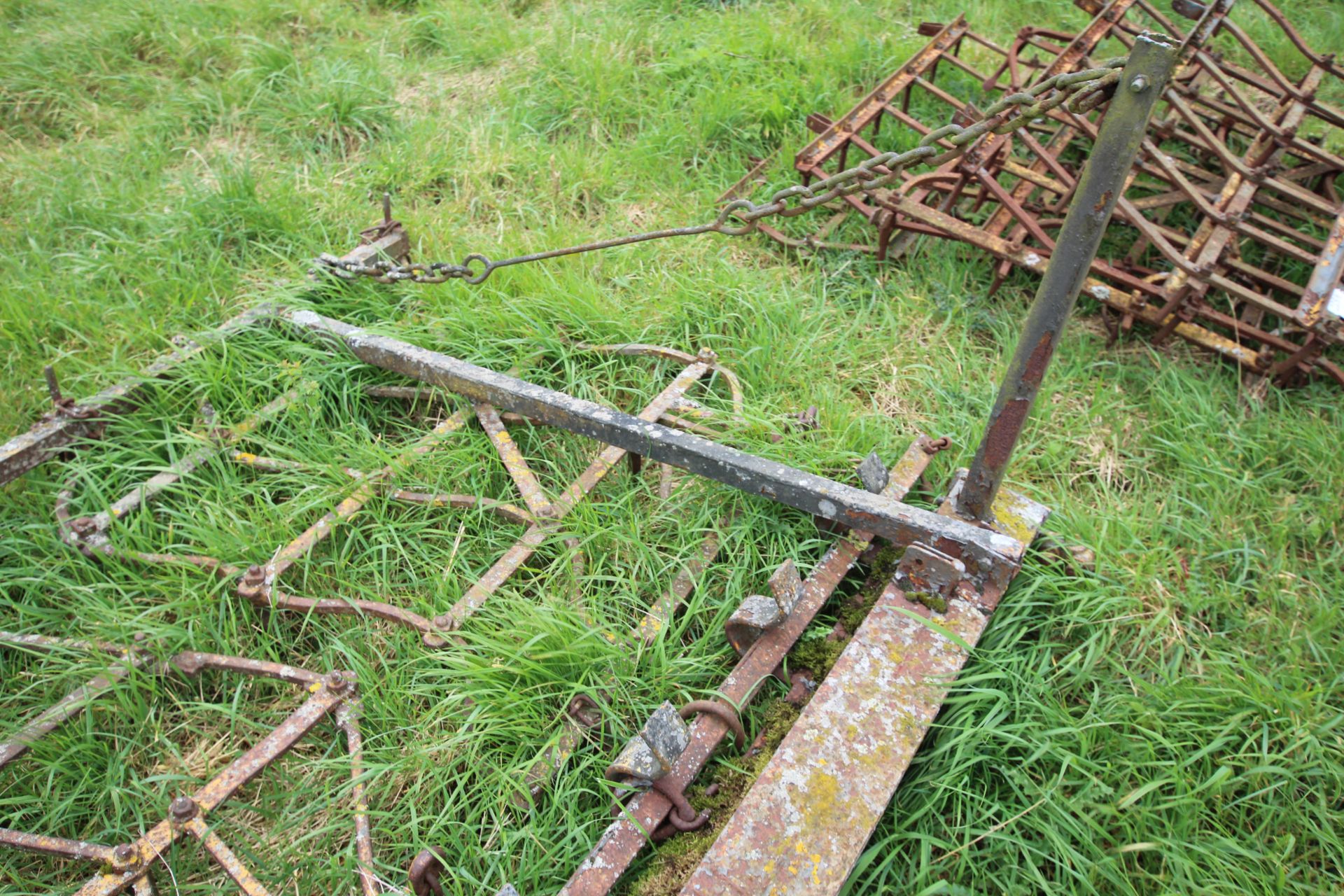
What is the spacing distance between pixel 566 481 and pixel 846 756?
4.94 feet

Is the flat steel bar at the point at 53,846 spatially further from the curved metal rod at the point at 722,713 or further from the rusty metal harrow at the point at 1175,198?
the rusty metal harrow at the point at 1175,198

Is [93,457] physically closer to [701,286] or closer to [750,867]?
[701,286]

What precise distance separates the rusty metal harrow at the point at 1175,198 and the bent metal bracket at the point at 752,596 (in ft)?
4.56

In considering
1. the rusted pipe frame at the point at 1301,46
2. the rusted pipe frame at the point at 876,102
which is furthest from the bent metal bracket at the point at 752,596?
the rusted pipe frame at the point at 1301,46

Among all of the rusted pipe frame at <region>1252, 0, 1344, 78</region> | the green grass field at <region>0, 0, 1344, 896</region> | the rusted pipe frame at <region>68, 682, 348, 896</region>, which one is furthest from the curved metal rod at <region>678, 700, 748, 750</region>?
the rusted pipe frame at <region>1252, 0, 1344, 78</region>

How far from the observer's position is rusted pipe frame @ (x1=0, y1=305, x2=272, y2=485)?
296 centimetres

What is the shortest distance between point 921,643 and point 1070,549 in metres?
0.78

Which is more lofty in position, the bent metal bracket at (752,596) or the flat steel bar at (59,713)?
the bent metal bracket at (752,596)

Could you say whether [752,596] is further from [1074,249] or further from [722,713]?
[1074,249]

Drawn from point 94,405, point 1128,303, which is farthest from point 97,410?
point 1128,303

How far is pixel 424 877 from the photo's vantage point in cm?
205

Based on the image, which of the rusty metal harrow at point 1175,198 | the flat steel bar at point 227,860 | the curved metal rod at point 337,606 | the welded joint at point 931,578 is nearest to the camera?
the flat steel bar at point 227,860

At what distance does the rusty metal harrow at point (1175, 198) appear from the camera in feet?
11.6

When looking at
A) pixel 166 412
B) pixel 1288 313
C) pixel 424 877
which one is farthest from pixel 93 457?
pixel 1288 313
